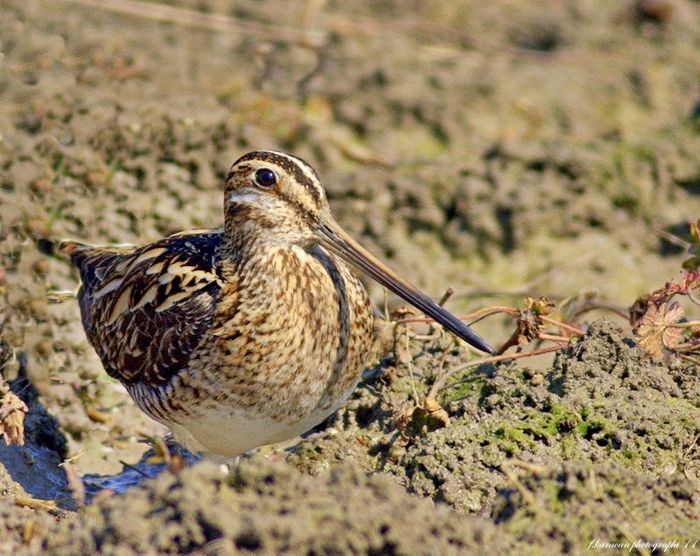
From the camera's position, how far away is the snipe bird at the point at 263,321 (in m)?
4.72

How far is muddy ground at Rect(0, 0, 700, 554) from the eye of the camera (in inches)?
148

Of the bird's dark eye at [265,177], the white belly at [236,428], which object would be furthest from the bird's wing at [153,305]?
the bird's dark eye at [265,177]

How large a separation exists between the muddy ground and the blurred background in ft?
0.06

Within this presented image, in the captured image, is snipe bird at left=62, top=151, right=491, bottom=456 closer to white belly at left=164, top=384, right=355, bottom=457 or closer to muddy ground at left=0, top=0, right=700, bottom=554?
white belly at left=164, top=384, right=355, bottom=457

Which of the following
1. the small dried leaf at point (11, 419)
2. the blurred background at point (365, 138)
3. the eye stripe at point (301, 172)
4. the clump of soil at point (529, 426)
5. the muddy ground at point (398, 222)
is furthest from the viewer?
the blurred background at point (365, 138)

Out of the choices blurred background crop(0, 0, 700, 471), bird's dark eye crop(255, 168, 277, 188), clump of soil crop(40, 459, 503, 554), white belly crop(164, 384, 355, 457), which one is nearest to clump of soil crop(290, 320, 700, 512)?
white belly crop(164, 384, 355, 457)

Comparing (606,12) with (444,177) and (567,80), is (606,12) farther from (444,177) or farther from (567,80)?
(444,177)

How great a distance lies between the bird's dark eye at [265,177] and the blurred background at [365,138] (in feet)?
6.28

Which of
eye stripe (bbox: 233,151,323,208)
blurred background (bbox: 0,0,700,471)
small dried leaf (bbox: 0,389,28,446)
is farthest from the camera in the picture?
blurred background (bbox: 0,0,700,471)

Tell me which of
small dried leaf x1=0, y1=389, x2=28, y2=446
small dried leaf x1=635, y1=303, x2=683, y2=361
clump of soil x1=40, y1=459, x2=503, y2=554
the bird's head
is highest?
the bird's head

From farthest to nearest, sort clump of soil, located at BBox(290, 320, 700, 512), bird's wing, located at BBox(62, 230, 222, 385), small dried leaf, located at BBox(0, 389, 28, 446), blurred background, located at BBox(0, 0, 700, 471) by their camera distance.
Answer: blurred background, located at BBox(0, 0, 700, 471) < small dried leaf, located at BBox(0, 389, 28, 446) < bird's wing, located at BBox(62, 230, 222, 385) < clump of soil, located at BBox(290, 320, 700, 512)

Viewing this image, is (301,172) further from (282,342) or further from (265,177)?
(282,342)

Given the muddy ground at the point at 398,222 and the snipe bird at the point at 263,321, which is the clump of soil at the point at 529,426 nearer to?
the muddy ground at the point at 398,222

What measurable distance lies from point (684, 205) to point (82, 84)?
417cm
